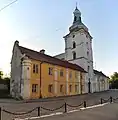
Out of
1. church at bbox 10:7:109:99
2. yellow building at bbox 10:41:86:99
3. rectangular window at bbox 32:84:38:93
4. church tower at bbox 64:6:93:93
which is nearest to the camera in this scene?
yellow building at bbox 10:41:86:99

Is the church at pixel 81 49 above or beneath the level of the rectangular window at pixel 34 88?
above

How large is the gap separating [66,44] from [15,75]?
22.0m

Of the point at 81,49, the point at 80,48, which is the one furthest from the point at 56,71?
the point at 80,48

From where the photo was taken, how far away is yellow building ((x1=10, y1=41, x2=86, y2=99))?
29.9m

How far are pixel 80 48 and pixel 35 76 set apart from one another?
65.3 ft

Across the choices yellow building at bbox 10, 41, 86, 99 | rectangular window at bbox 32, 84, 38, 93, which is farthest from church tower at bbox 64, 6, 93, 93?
rectangular window at bbox 32, 84, 38, 93

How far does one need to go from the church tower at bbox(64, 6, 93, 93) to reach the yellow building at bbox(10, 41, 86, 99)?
997 centimetres

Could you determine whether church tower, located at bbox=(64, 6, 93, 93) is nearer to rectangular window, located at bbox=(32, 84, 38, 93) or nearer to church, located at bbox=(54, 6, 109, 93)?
church, located at bbox=(54, 6, 109, 93)

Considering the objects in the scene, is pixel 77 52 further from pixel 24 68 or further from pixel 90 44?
pixel 24 68

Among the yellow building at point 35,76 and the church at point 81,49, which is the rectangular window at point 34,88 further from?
the church at point 81,49

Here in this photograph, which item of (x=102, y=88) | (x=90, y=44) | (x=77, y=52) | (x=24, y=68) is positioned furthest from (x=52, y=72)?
(x=102, y=88)

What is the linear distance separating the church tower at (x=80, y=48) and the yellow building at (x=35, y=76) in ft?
32.7

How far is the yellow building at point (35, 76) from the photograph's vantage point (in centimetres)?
2986

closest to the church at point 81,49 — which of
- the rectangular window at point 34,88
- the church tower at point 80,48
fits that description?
the church tower at point 80,48
